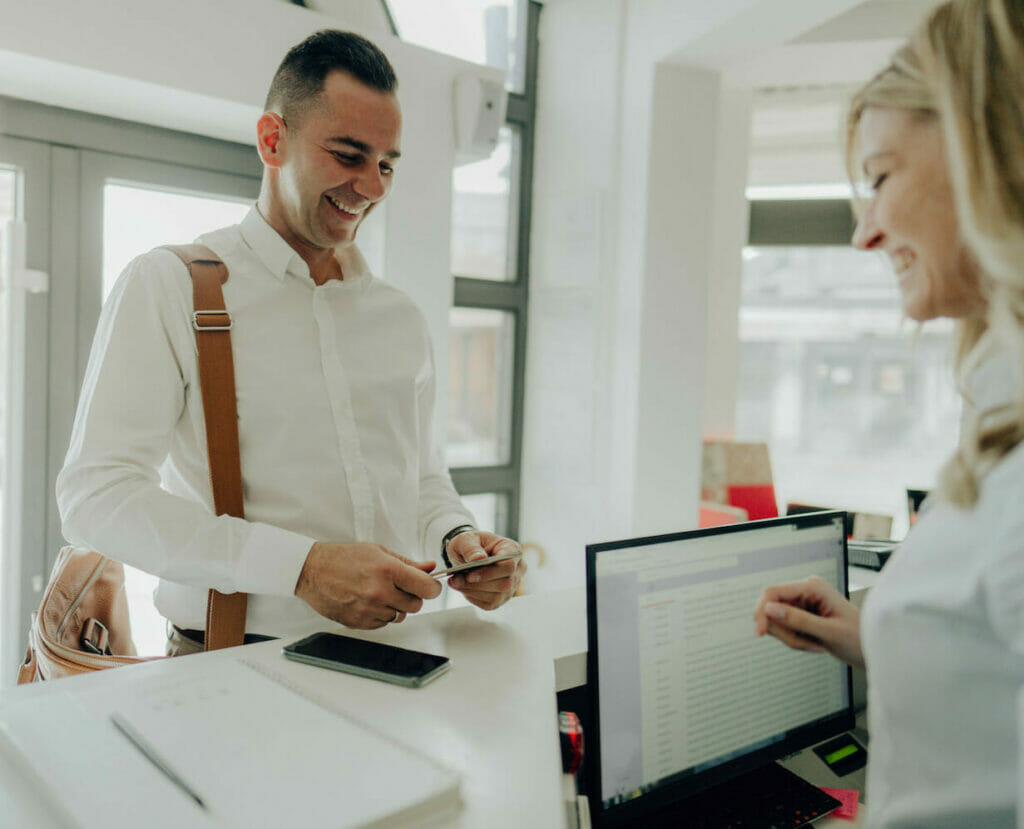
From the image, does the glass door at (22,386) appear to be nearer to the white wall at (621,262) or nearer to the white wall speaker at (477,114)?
the white wall speaker at (477,114)

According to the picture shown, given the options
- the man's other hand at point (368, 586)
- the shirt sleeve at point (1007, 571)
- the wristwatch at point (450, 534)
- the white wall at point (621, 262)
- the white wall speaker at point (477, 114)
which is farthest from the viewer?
the white wall at point (621, 262)

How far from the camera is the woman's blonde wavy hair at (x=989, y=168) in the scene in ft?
1.65

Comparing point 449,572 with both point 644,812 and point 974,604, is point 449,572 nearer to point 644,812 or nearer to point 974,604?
point 644,812

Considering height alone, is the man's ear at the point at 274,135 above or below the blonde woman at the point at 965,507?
above

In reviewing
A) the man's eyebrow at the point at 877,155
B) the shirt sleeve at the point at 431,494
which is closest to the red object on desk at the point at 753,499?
the shirt sleeve at the point at 431,494

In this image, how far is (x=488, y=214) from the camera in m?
3.51

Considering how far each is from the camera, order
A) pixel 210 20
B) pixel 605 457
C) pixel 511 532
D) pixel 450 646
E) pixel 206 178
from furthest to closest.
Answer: pixel 511 532 < pixel 605 457 < pixel 206 178 < pixel 210 20 < pixel 450 646

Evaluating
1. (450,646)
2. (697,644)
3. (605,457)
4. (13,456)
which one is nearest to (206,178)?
(13,456)

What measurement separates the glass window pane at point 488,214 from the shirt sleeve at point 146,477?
226 cm

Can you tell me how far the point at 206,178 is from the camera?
2.51m

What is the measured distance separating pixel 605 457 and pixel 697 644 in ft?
7.77

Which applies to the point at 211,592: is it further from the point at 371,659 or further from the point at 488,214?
the point at 488,214

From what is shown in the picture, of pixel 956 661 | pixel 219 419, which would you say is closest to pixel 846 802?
pixel 956 661

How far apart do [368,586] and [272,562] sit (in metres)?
0.18
